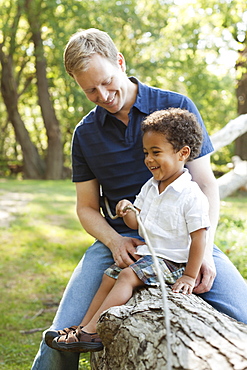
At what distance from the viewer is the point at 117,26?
1720 centimetres

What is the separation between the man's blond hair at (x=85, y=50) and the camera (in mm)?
2248

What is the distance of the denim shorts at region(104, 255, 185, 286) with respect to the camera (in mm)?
2031

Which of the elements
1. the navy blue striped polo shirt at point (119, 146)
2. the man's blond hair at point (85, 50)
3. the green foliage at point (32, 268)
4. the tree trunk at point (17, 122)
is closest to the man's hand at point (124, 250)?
the navy blue striped polo shirt at point (119, 146)

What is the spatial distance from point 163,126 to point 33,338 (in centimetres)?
228

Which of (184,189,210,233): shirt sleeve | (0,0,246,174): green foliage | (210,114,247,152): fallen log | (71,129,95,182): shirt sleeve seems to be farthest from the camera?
(0,0,246,174): green foliage

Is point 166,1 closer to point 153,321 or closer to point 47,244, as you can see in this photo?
point 47,244

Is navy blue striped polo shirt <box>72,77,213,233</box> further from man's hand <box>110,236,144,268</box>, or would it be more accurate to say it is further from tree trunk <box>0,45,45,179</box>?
tree trunk <box>0,45,45,179</box>

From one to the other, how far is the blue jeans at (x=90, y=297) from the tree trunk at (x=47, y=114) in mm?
13756

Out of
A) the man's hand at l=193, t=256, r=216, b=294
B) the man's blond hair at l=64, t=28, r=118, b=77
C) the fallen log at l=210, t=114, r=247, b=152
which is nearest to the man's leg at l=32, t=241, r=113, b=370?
the man's hand at l=193, t=256, r=216, b=294

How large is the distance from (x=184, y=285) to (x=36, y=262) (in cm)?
385

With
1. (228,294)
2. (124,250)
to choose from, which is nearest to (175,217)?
(124,250)

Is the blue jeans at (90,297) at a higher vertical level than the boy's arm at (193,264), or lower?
lower

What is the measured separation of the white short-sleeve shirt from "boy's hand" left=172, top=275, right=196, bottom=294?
117mm

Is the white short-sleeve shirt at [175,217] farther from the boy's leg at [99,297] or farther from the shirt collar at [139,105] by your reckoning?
the shirt collar at [139,105]
